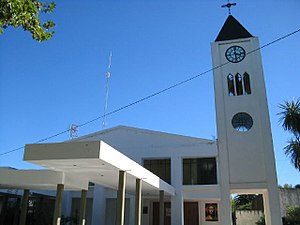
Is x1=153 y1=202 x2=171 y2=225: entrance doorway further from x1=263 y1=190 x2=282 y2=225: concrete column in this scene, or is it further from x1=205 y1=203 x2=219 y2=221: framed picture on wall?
x1=263 y1=190 x2=282 y2=225: concrete column

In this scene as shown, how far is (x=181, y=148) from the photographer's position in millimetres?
19578

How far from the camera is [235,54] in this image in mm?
17594

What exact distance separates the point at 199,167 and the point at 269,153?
4997mm

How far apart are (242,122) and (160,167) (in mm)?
6331

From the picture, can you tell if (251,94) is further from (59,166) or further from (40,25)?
(40,25)

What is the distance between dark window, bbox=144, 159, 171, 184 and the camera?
19.8m

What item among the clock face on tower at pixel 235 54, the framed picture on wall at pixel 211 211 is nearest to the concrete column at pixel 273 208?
the framed picture on wall at pixel 211 211

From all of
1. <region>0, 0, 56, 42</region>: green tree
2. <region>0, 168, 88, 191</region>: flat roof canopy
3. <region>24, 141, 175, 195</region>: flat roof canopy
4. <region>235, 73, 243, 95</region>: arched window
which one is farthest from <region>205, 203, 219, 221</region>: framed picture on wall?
<region>0, 0, 56, 42</region>: green tree

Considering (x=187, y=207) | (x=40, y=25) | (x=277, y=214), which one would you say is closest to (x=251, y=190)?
(x=277, y=214)

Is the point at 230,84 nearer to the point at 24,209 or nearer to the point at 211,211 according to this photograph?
the point at 211,211

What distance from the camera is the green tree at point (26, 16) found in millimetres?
4664

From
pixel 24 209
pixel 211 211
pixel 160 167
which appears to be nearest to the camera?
pixel 24 209

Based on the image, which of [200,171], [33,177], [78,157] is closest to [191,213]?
[200,171]

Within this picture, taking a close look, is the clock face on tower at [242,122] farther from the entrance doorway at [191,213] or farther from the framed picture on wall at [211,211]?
the entrance doorway at [191,213]
